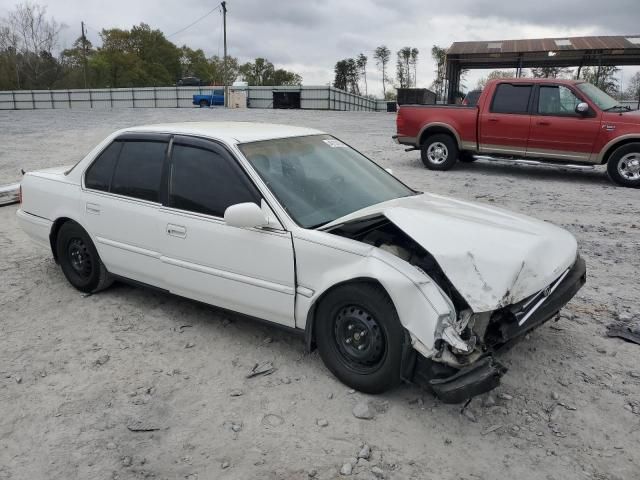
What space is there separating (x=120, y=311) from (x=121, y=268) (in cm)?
36

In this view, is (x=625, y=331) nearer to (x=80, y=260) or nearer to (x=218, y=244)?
(x=218, y=244)

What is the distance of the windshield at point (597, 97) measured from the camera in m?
9.70

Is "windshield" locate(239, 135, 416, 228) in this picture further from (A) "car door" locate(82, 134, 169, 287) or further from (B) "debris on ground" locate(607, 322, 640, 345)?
(B) "debris on ground" locate(607, 322, 640, 345)

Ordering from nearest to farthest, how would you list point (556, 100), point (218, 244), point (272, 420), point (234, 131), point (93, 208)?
1. point (272, 420)
2. point (218, 244)
3. point (234, 131)
4. point (93, 208)
5. point (556, 100)

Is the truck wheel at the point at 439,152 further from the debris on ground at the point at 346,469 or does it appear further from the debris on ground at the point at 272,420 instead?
the debris on ground at the point at 346,469

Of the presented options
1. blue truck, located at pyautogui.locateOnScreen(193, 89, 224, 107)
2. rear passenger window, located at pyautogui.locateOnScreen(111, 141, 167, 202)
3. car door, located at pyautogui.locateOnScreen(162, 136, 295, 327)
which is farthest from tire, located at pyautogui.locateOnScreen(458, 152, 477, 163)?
blue truck, located at pyautogui.locateOnScreen(193, 89, 224, 107)

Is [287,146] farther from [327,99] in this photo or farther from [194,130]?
[327,99]

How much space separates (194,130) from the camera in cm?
402

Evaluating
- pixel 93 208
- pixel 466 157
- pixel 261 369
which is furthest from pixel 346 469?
pixel 466 157

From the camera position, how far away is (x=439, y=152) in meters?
11.1

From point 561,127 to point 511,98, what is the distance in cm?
113

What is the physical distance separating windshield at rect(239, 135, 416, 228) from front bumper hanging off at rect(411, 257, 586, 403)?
1.14 metres

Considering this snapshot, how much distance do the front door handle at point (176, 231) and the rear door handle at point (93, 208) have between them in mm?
901

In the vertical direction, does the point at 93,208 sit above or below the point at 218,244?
above
